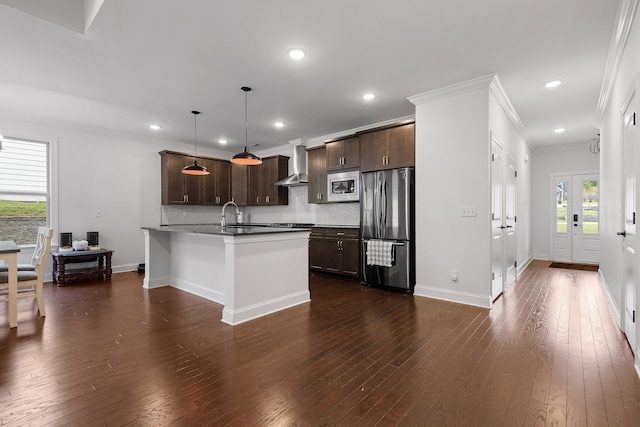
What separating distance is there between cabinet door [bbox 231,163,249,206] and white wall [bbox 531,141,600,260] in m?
6.95

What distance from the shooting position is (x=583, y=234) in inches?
264

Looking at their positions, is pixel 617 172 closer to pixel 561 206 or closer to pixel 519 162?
pixel 519 162

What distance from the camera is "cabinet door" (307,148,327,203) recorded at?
5.93 meters

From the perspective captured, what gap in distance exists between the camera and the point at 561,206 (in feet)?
23.0

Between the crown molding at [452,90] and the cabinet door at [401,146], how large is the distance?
14.2 inches

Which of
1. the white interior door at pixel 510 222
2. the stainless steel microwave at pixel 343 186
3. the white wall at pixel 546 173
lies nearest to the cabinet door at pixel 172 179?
the stainless steel microwave at pixel 343 186

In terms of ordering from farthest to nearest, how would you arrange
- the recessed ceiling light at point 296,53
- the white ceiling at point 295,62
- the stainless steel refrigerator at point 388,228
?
the stainless steel refrigerator at point 388,228
the recessed ceiling light at point 296,53
the white ceiling at point 295,62

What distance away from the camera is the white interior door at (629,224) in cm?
250

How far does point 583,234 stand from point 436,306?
5.44 metres

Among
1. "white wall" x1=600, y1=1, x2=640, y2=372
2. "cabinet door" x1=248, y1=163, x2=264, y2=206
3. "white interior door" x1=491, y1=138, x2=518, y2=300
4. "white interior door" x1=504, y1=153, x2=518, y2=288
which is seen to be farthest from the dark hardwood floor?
"cabinet door" x1=248, y1=163, x2=264, y2=206

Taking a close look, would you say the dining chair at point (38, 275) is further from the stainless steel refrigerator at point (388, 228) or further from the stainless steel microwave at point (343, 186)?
the stainless steel microwave at point (343, 186)

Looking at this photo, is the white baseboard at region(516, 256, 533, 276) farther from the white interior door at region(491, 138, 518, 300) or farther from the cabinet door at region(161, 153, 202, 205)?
the cabinet door at region(161, 153, 202, 205)

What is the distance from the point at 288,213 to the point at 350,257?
2445 mm

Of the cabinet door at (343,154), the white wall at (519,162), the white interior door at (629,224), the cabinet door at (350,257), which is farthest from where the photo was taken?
the cabinet door at (343,154)
